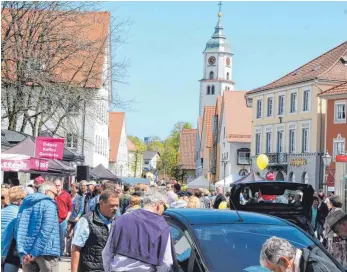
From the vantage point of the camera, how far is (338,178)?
3384 centimetres

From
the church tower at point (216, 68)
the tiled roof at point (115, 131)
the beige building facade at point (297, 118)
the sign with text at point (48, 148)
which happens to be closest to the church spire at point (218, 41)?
the church tower at point (216, 68)

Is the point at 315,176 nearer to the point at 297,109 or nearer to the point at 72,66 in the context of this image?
the point at 297,109

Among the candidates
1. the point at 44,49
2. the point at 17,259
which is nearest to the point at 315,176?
the point at 44,49

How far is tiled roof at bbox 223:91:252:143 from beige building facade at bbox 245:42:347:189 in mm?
9312

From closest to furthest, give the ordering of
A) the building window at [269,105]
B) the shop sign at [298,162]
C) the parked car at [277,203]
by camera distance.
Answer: the parked car at [277,203], the shop sign at [298,162], the building window at [269,105]

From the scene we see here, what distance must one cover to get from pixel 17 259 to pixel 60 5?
25327mm

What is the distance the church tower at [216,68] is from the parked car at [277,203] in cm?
14545

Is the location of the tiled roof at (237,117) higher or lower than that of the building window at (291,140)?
higher

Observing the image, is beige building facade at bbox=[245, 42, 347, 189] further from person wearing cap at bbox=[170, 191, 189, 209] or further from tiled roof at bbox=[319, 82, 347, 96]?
person wearing cap at bbox=[170, 191, 189, 209]

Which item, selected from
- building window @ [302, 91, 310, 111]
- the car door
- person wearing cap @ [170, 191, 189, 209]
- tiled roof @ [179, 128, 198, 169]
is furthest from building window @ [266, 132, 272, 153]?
the car door

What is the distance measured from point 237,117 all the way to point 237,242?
77.2 metres

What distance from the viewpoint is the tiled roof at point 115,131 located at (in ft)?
334

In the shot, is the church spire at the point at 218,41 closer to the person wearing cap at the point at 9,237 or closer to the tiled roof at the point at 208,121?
the tiled roof at the point at 208,121

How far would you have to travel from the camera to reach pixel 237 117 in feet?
280
